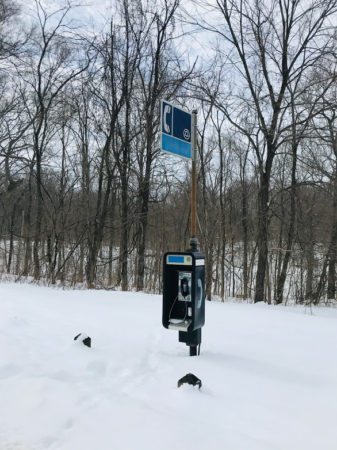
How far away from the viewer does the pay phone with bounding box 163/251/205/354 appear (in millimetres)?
3314

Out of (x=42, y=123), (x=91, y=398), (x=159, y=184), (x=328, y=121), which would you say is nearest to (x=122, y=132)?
(x=159, y=184)

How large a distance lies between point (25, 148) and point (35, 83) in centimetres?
257

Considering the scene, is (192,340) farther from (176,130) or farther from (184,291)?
(176,130)

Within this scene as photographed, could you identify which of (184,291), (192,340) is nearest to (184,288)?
(184,291)

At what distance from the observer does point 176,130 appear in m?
3.53

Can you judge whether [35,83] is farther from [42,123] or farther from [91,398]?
[91,398]

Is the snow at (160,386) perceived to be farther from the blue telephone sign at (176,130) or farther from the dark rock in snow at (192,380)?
the blue telephone sign at (176,130)

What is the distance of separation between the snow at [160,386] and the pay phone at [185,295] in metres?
0.26

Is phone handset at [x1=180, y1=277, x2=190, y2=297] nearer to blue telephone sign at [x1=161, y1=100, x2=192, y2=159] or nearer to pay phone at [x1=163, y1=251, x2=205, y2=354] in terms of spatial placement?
pay phone at [x1=163, y1=251, x2=205, y2=354]

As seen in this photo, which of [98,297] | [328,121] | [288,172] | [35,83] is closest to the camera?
[98,297]

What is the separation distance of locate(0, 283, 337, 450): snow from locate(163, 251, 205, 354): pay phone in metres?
0.26

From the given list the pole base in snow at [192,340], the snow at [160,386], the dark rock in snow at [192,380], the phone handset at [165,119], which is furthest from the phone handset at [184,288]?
the phone handset at [165,119]

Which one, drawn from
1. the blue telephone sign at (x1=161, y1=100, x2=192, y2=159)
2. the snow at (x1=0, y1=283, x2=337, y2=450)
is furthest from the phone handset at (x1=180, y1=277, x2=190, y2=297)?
the blue telephone sign at (x1=161, y1=100, x2=192, y2=159)

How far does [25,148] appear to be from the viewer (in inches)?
586
